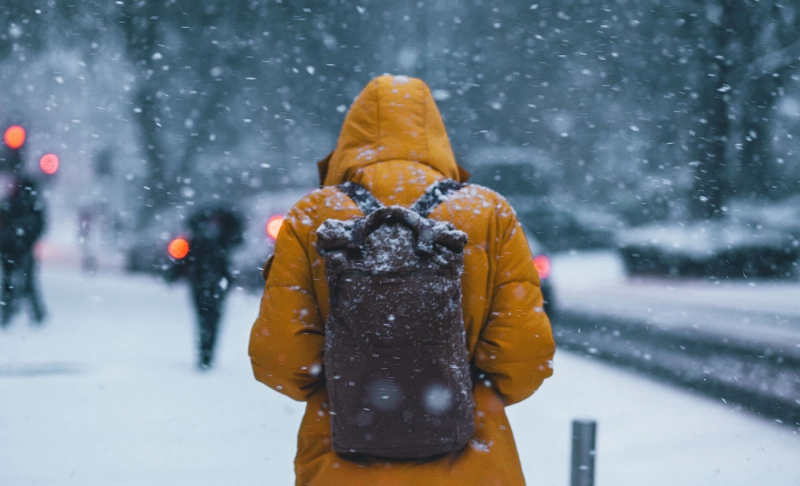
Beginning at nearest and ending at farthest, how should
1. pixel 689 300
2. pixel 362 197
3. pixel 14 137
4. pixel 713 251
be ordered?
pixel 362 197 < pixel 14 137 < pixel 689 300 < pixel 713 251

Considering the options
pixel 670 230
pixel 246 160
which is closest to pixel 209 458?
pixel 246 160

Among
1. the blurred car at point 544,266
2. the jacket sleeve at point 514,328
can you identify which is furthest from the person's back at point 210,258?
the jacket sleeve at point 514,328

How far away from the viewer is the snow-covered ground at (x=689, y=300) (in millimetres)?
10414

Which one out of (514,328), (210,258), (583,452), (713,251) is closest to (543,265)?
(210,258)

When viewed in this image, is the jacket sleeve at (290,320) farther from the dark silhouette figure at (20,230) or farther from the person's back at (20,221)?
the person's back at (20,221)

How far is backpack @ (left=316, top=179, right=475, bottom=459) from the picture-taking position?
1746mm

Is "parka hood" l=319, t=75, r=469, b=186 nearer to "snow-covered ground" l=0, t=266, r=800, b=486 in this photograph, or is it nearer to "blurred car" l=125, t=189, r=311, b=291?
"snow-covered ground" l=0, t=266, r=800, b=486

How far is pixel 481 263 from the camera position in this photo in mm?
1930

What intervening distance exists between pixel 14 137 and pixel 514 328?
6671 mm

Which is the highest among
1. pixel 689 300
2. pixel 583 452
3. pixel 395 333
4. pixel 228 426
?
pixel 395 333

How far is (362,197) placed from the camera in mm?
1924

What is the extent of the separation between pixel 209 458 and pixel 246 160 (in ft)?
48.2

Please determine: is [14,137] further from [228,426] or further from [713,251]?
[713,251]

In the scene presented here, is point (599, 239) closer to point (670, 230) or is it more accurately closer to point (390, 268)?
point (670, 230)
